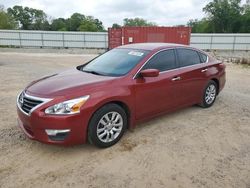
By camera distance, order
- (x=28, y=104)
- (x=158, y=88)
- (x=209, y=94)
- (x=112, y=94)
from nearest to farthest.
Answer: (x=28, y=104), (x=112, y=94), (x=158, y=88), (x=209, y=94)

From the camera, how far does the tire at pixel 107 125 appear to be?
11.4 feet

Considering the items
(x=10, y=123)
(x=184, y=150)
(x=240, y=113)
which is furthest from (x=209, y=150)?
(x=10, y=123)

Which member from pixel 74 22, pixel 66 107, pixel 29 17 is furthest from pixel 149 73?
pixel 29 17

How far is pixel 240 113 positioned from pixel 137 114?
258cm

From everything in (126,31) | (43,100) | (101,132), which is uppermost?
(126,31)

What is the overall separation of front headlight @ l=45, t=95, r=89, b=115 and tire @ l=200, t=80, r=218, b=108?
3171 millimetres

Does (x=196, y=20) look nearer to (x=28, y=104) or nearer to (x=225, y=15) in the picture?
(x=225, y=15)

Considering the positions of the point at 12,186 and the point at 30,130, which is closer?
the point at 12,186

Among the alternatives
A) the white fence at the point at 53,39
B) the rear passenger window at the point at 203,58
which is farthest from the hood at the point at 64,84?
the white fence at the point at 53,39

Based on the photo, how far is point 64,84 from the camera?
360 cm

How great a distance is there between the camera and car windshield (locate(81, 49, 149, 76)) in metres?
4.07

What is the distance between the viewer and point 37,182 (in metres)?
2.92

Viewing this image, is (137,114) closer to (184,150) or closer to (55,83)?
(184,150)

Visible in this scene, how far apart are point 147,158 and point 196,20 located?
92.5 metres
